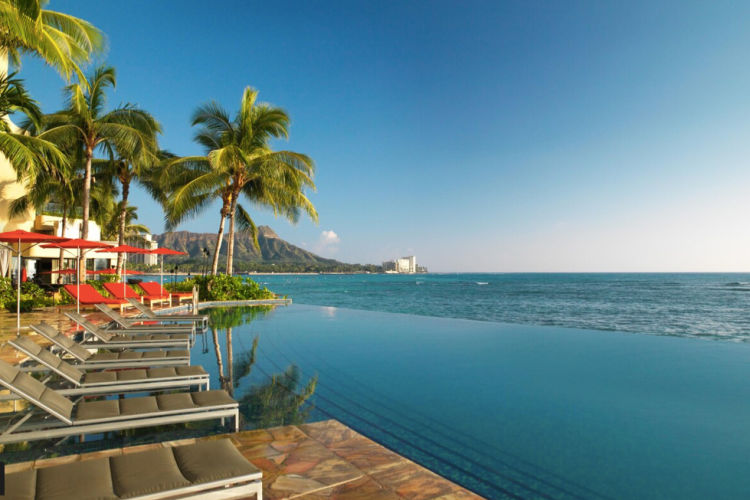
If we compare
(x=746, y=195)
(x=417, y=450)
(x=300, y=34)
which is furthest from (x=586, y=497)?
(x=746, y=195)

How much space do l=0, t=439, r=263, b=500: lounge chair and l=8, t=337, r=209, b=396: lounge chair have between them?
214cm

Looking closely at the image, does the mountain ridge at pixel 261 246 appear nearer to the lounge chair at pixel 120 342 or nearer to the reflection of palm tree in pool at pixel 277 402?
the lounge chair at pixel 120 342

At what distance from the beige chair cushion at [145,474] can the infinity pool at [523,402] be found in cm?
171

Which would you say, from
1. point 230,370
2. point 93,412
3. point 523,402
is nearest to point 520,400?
point 523,402

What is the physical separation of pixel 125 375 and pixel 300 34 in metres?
15.0

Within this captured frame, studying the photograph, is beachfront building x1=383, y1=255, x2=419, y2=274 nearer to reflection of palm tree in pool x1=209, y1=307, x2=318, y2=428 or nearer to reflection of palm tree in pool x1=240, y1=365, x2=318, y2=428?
reflection of palm tree in pool x1=209, y1=307, x2=318, y2=428

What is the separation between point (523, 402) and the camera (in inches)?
209

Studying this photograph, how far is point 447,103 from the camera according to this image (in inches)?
844

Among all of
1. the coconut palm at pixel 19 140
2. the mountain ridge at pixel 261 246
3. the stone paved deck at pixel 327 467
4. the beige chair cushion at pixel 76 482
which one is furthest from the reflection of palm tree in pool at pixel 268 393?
the mountain ridge at pixel 261 246

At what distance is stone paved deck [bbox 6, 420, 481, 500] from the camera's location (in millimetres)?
2590

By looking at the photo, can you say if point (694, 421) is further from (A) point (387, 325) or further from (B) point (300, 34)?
(B) point (300, 34)

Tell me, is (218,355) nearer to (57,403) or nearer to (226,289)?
(57,403)

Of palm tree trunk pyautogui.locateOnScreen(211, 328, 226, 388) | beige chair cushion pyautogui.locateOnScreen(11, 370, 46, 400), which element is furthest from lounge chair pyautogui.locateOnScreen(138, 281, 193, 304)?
beige chair cushion pyautogui.locateOnScreen(11, 370, 46, 400)

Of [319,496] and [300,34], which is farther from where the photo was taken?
[300,34]
